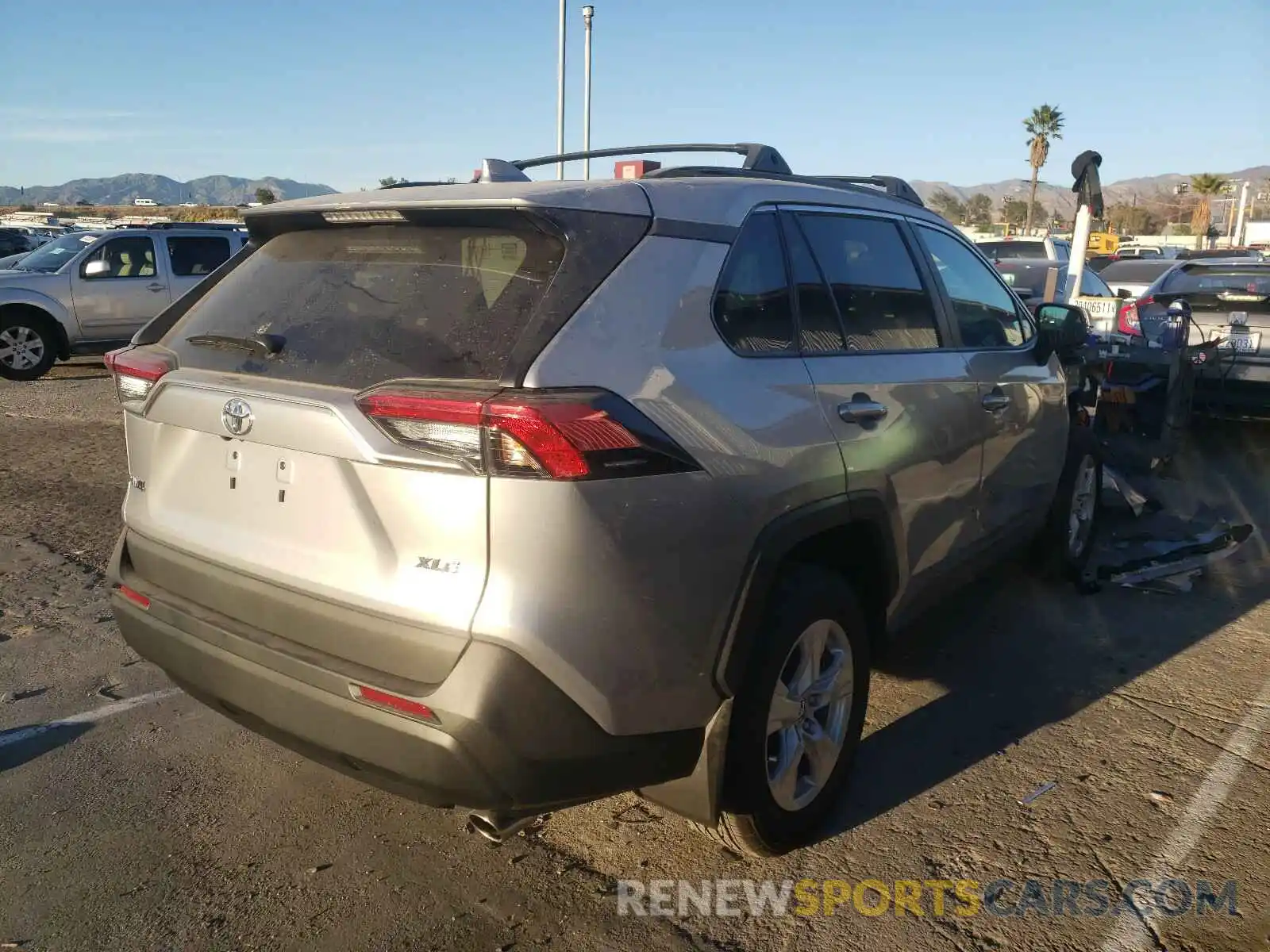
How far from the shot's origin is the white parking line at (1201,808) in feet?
8.85

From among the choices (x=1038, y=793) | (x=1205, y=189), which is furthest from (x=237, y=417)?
(x=1205, y=189)

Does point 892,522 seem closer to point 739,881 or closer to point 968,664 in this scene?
point 739,881

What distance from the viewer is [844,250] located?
338cm

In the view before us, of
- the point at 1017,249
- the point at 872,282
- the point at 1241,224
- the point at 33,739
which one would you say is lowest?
the point at 33,739

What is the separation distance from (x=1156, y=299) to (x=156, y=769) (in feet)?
29.9

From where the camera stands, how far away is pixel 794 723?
2.88 meters

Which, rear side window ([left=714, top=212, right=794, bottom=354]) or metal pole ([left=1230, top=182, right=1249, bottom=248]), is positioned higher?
metal pole ([left=1230, top=182, right=1249, bottom=248])

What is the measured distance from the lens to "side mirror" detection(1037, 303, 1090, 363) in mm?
4688

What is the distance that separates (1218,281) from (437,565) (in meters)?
9.12

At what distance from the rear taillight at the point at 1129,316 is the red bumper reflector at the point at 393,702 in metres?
8.72

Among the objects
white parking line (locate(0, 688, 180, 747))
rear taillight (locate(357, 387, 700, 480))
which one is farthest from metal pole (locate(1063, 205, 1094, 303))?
white parking line (locate(0, 688, 180, 747))

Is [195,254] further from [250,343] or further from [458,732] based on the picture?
[458,732]

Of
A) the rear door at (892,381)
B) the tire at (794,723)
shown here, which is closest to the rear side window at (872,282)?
the rear door at (892,381)

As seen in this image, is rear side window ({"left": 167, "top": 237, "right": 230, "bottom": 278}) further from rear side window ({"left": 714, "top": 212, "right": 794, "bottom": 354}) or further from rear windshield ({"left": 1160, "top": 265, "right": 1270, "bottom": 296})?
rear side window ({"left": 714, "top": 212, "right": 794, "bottom": 354})
